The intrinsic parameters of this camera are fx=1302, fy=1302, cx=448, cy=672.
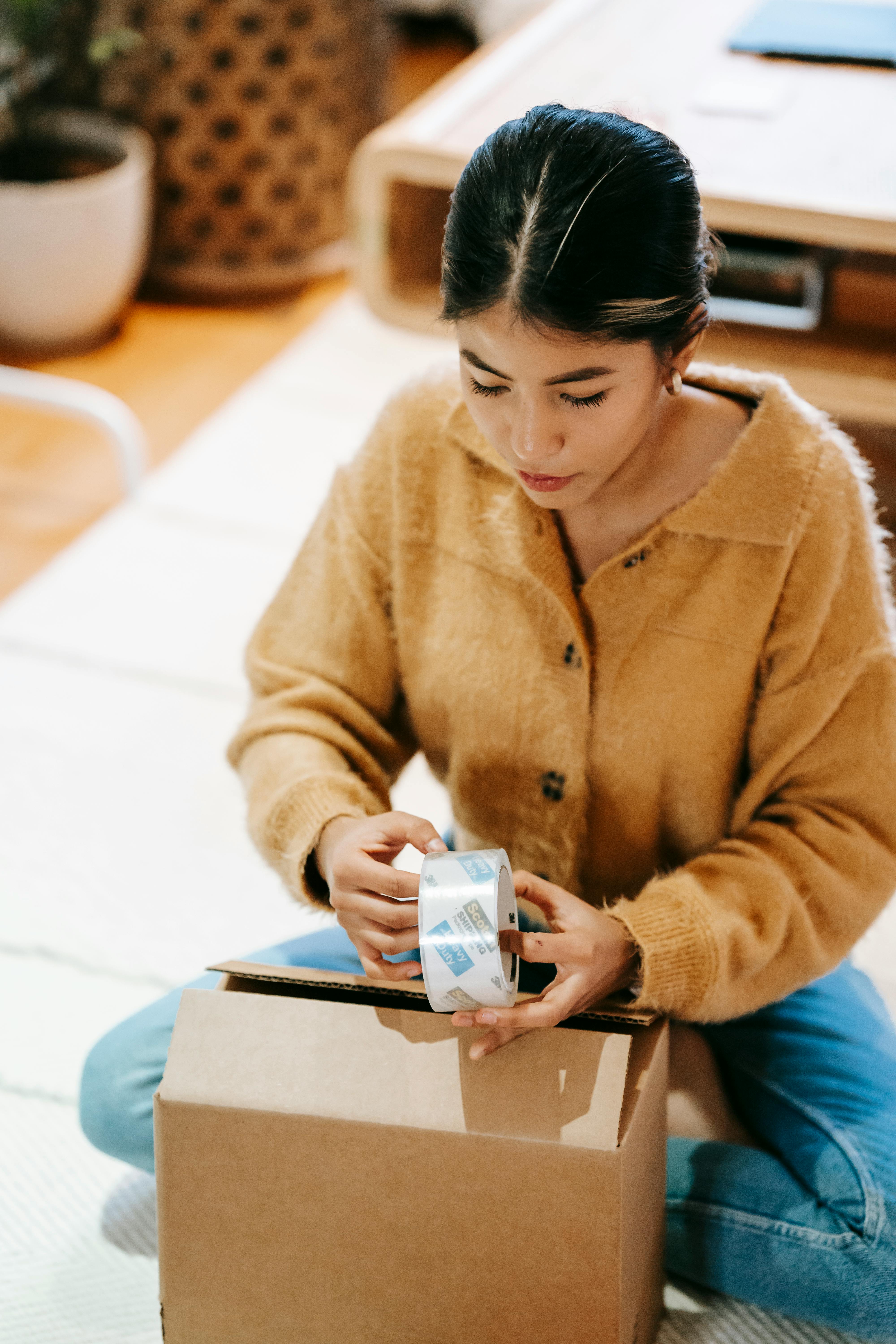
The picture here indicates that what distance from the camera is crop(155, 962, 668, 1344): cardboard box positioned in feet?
2.42

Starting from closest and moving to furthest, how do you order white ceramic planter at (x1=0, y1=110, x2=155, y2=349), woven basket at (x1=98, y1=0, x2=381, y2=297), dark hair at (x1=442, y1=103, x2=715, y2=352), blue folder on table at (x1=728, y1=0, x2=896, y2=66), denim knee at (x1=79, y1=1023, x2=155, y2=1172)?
dark hair at (x1=442, y1=103, x2=715, y2=352)
denim knee at (x1=79, y1=1023, x2=155, y2=1172)
blue folder on table at (x1=728, y1=0, x2=896, y2=66)
white ceramic planter at (x1=0, y1=110, x2=155, y2=349)
woven basket at (x1=98, y1=0, x2=381, y2=297)

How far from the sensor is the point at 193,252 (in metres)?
2.67

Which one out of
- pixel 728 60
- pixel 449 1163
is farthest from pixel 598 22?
pixel 449 1163

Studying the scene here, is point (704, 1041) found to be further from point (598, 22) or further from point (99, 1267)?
point (598, 22)

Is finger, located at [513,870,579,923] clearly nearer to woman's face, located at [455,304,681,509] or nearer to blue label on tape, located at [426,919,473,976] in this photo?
blue label on tape, located at [426,919,473,976]

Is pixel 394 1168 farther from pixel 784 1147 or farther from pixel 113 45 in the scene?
pixel 113 45

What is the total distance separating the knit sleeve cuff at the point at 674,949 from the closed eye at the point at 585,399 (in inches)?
12.5

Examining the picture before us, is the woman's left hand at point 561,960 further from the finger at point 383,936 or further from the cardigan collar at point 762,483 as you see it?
the cardigan collar at point 762,483

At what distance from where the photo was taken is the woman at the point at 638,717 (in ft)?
2.50

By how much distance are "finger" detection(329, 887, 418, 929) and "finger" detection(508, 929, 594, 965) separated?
0.23 ft

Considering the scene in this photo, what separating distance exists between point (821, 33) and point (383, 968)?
5.51 feet

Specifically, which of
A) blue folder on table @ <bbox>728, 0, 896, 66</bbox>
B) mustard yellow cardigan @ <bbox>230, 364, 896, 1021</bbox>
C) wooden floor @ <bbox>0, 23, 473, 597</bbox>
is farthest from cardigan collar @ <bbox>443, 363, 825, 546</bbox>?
wooden floor @ <bbox>0, 23, 473, 597</bbox>

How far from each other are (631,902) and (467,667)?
0.67 ft

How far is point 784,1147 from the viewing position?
3.13 feet
